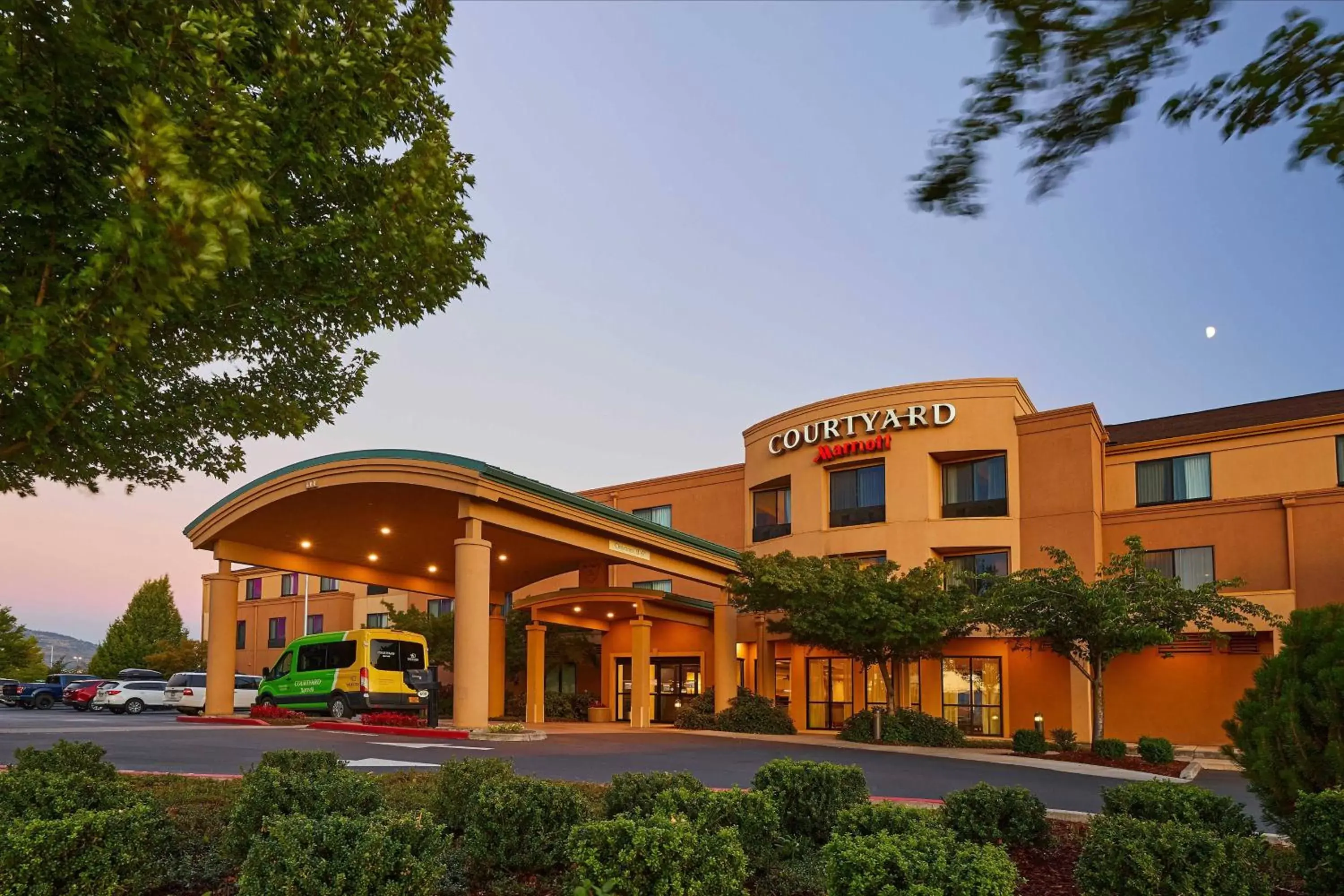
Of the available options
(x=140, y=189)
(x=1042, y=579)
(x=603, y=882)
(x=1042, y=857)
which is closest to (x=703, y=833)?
(x=603, y=882)

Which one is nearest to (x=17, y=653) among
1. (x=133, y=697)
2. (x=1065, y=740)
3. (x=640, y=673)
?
(x=133, y=697)

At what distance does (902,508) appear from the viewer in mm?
31422

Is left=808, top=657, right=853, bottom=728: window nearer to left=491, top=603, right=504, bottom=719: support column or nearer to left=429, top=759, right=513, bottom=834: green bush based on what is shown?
left=491, top=603, right=504, bottom=719: support column

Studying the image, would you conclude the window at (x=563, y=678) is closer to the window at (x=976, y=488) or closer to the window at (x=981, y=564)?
the window at (x=981, y=564)

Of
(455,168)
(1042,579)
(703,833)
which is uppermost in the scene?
(455,168)

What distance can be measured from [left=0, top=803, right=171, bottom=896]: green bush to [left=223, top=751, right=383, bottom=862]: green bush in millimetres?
516

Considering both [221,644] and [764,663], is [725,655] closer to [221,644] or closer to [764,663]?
[764,663]

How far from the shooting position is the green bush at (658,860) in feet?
18.5

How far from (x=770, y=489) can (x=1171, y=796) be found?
95.4ft

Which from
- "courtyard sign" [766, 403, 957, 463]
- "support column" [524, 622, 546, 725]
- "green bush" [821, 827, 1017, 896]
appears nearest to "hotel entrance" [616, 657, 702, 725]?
"support column" [524, 622, 546, 725]

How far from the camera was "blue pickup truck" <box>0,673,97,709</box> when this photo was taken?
45688 mm

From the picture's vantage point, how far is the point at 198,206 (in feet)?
16.4

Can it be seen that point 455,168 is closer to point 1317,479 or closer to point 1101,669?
point 1101,669

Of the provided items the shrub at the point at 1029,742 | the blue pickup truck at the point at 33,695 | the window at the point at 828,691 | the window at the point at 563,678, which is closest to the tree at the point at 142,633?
the blue pickup truck at the point at 33,695
